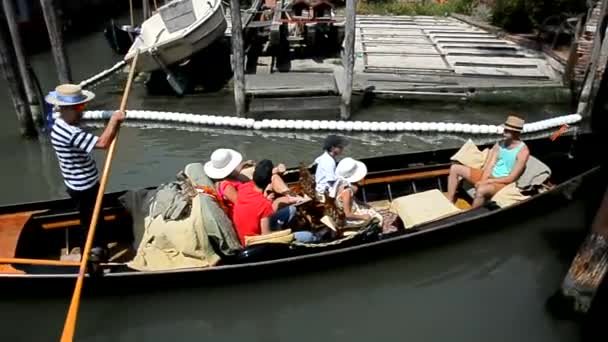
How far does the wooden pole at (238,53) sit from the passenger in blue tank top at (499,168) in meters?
3.62

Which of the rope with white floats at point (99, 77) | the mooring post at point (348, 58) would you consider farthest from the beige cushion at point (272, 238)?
the rope with white floats at point (99, 77)

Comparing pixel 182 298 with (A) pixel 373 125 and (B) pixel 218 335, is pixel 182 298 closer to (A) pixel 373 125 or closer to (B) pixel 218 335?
(B) pixel 218 335

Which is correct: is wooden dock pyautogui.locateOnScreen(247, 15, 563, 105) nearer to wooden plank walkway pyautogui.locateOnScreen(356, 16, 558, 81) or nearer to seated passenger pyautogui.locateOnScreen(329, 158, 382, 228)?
wooden plank walkway pyautogui.locateOnScreen(356, 16, 558, 81)

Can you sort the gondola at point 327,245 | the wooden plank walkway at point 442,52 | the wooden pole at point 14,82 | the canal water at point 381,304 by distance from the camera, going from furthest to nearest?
1. the wooden plank walkway at point 442,52
2. the wooden pole at point 14,82
3. the canal water at point 381,304
4. the gondola at point 327,245

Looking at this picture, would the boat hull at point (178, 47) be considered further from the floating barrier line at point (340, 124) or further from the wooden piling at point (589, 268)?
the wooden piling at point (589, 268)

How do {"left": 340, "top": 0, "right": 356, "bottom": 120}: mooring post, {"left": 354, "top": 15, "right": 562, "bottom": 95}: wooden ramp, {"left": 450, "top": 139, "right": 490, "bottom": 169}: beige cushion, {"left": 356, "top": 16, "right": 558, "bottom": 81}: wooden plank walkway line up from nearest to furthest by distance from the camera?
1. {"left": 450, "top": 139, "right": 490, "bottom": 169}: beige cushion
2. {"left": 340, "top": 0, "right": 356, "bottom": 120}: mooring post
3. {"left": 354, "top": 15, "right": 562, "bottom": 95}: wooden ramp
4. {"left": 356, "top": 16, "right": 558, "bottom": 81}: wooden plank walkway

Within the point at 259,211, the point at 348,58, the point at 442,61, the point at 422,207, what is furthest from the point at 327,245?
the point at 442,61

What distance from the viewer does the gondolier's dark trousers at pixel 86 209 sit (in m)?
4.14

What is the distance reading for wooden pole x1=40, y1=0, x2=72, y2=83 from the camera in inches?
288

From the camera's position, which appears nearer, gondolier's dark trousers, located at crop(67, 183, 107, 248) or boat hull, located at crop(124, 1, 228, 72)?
gondolier's dark trousers, located at crop(67, 183, 107, 248)

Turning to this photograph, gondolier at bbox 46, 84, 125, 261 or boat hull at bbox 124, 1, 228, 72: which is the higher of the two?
gondolier at bbox 46, 84, 125, 261

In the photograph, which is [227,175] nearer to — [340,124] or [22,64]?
[340,124]

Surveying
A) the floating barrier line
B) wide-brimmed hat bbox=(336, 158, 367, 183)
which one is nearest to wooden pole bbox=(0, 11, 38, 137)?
the floating barrier line

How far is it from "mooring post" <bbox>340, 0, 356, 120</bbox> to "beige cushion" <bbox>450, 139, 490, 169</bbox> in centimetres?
287
